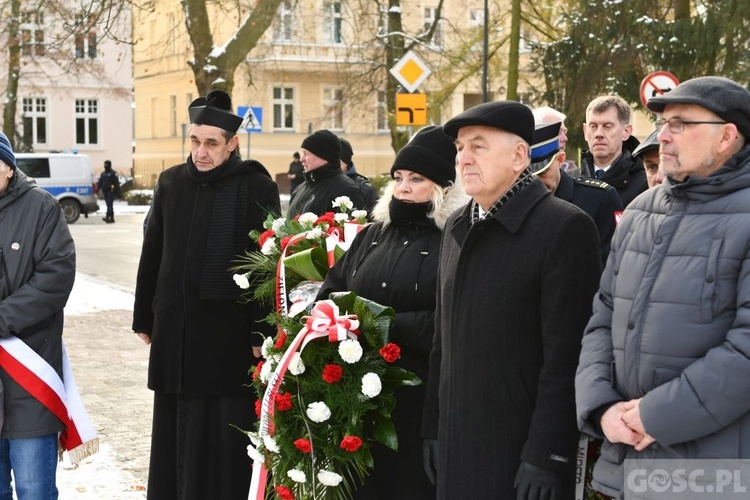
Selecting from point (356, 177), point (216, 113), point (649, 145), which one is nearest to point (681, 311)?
point (649, 145)

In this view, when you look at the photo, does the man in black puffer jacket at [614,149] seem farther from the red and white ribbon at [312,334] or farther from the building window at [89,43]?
the building window at [89,43]

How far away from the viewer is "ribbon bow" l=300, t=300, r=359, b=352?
4414 millimetres

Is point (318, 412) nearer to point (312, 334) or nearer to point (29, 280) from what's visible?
point (312, 334)

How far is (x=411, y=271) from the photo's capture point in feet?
15.0

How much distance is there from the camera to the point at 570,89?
68.7ft

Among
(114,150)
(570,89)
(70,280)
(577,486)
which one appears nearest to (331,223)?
(70,280)

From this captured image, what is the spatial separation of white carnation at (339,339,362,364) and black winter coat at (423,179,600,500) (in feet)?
1.93

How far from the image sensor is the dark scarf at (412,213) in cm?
466

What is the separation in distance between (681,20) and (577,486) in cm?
1612

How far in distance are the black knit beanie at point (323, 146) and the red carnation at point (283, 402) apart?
4190 millimetres

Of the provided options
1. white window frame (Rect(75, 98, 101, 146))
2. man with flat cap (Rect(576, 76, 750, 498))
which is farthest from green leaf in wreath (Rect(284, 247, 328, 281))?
white window frame (Rect(75, 98, 101, 146))

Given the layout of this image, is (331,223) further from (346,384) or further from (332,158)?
(332,158)

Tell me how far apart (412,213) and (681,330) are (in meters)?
1.64

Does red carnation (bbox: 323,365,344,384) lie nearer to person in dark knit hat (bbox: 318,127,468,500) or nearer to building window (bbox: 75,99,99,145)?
person in dark knit hat (bbox: 318,127,468,500)
